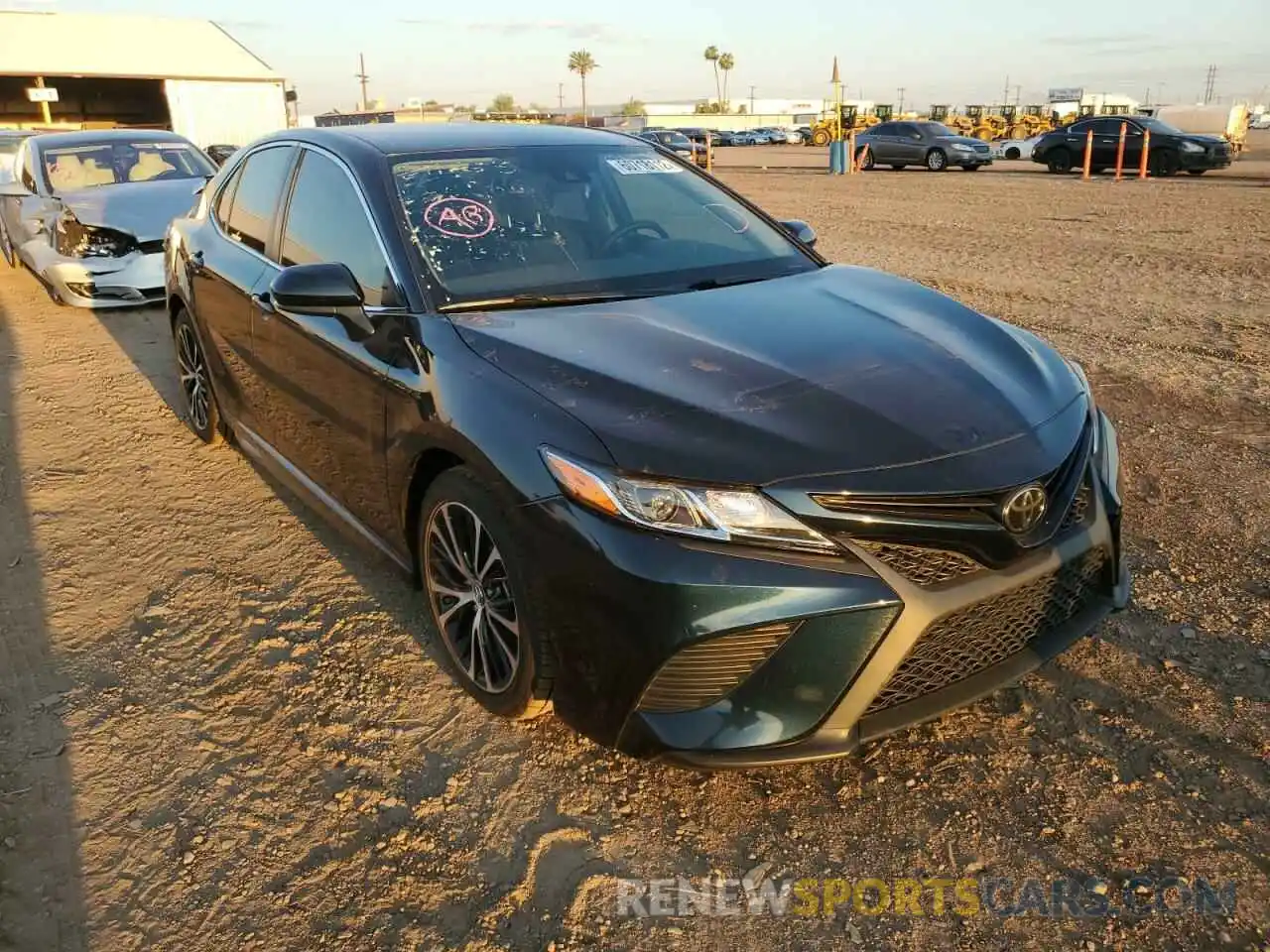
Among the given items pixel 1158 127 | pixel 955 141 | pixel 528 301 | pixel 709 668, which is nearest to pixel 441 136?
pixel 528 301

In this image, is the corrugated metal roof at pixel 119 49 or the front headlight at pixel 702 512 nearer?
the front headlight at pixel 702 512

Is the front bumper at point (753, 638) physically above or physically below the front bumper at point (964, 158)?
below

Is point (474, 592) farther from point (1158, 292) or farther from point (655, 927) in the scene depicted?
point (1158, 292)

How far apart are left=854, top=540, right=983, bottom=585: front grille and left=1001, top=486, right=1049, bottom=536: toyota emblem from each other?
0.14 m

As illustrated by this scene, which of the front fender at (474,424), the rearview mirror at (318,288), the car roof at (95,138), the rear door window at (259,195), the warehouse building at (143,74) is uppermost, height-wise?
the warehouse building at (143,74)

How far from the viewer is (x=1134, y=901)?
2174 mm

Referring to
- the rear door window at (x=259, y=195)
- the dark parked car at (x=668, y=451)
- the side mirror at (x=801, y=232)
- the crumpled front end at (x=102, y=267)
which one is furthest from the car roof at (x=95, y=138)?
the side mirror at (x=801, y=232)

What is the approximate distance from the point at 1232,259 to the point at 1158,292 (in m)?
2.34

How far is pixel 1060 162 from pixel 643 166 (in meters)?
24.9

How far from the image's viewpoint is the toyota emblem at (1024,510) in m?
2.27

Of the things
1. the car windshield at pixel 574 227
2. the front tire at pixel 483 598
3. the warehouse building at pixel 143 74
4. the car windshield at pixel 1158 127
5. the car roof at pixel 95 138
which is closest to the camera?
the front tire at pixel 483 598

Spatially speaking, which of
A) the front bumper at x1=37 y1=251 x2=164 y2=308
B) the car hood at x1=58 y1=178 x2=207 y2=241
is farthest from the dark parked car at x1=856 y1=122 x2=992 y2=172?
the front bumper at x1=37 y1=251 x2=164 y2=308

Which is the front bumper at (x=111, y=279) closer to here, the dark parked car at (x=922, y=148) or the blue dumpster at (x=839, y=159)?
the blue dumpster at (x=839, y=159)

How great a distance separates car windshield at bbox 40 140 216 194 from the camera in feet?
30.5
